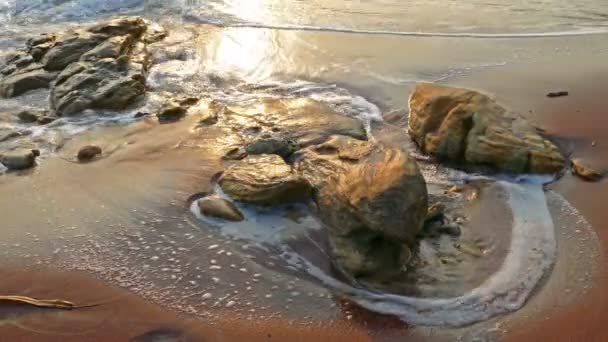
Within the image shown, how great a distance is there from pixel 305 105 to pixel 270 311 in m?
3.31

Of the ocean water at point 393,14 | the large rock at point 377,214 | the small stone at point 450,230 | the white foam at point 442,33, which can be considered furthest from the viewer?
the ocean water at point 393,14

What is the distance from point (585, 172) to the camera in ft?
17.6

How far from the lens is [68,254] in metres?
4.50

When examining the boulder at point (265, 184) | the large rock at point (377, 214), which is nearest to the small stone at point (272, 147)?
the boulder at point (265, 184)

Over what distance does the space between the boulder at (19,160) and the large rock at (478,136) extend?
3.67m

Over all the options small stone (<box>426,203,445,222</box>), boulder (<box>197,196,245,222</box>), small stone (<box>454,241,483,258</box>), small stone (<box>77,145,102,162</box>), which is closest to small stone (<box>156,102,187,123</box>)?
small stone (<box>77,145,102,162</box>)

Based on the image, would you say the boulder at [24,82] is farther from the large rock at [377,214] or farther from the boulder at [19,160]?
the large rock at [377,214]

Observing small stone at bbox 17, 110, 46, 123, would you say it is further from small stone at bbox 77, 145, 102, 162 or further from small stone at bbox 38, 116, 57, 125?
small stone at bbox 77, 145, 102, 162

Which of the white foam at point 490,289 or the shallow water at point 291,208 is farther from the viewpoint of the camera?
the shallow water at point 291,208

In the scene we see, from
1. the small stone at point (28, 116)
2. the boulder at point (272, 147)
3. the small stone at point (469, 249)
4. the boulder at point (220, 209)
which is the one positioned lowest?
the small stone at point (28, 116)

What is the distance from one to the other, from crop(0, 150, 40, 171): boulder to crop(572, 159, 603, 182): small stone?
4.94 meters

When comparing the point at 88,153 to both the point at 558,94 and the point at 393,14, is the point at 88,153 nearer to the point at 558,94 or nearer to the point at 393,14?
the point at 558,94

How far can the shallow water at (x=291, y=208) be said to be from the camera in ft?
13.5

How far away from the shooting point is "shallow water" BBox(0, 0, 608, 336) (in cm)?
412
